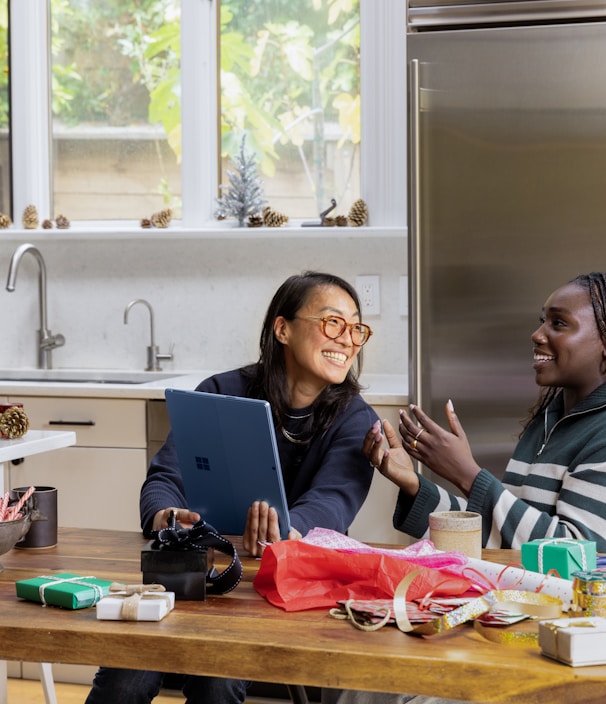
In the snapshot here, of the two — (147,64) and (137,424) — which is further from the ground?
(147,64)

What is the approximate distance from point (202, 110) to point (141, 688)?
2500mm

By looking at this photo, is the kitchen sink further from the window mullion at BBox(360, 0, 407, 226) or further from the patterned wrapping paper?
the patterned wrapping paper

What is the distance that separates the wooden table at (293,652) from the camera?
111cm

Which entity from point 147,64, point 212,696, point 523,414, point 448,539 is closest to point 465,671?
point 448,539

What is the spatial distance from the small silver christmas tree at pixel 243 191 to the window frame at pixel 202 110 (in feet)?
0.56

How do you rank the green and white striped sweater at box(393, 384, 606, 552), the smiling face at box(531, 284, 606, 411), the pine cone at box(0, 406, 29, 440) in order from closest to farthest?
the green and white striped sweater at box(393, 384, 606, 552) → the smiling face at box(531, 284, 606, 411) → the pine cone at box(0, 406, 29, 440)

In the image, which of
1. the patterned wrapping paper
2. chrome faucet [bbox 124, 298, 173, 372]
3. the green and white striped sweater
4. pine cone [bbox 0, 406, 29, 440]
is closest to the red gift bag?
the patterned wrapping paper

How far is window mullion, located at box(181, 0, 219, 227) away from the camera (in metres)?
3.84

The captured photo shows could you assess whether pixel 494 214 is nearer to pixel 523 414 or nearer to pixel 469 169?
pixel 469 169

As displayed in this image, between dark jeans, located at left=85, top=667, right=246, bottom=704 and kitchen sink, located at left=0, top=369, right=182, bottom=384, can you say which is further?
kitchen sink, located at left=0, top=369, right=182, bottom=384

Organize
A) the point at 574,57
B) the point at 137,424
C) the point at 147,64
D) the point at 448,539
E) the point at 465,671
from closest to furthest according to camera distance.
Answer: the point at 465,671 < the point at 448,539 < the point at 574,57 < the point at 137,424 < the point at 147,64

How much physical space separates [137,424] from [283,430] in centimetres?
121

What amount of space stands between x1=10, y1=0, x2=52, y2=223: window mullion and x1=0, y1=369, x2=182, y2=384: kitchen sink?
23.7 inches

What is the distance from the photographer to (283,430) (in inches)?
80.4
